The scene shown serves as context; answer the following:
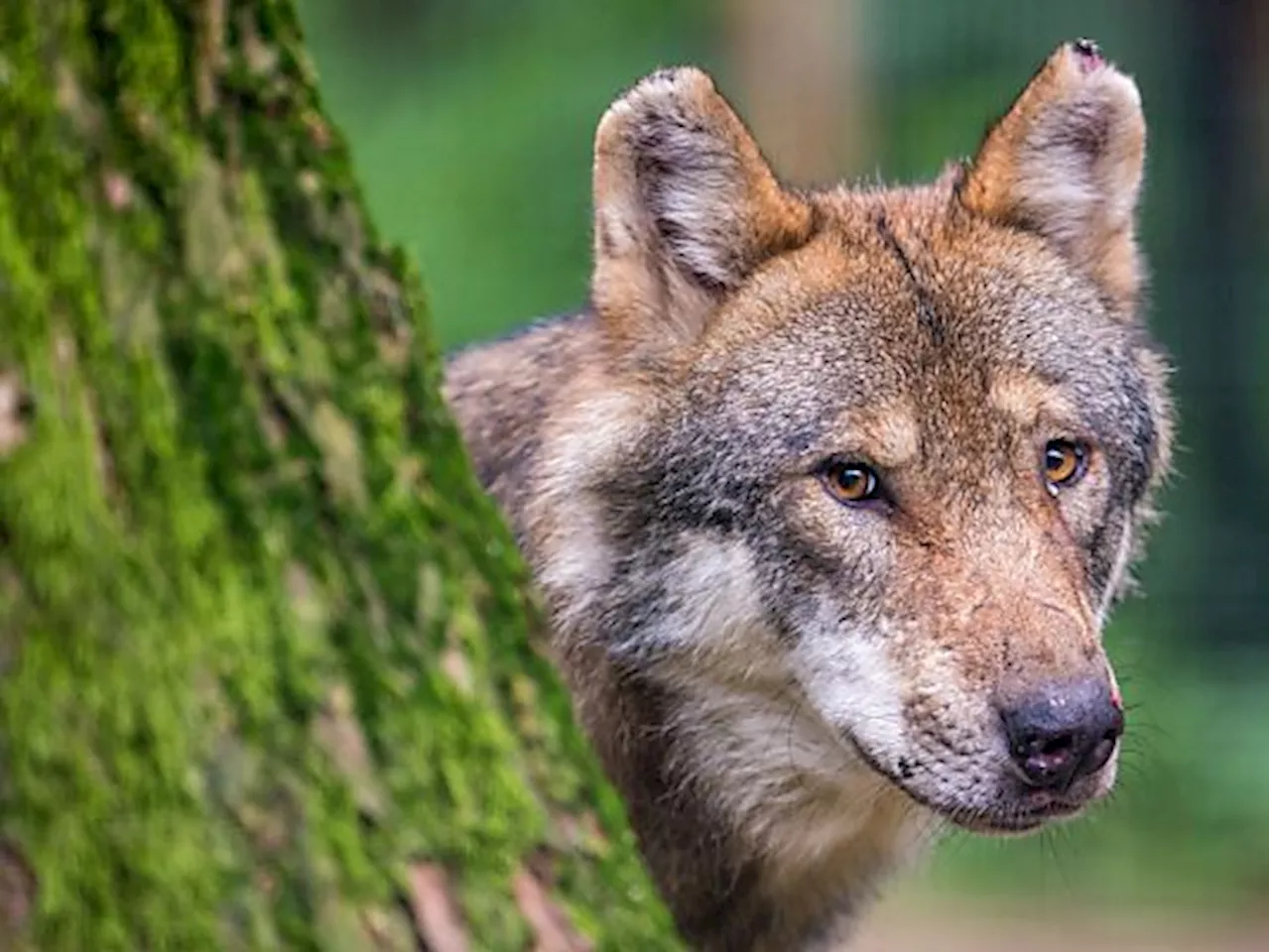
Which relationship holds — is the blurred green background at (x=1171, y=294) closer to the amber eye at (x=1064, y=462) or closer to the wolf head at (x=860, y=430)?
the wolf head at (x=860, y=430)

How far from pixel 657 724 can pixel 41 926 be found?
247cm

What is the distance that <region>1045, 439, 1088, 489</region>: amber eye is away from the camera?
14.6ft

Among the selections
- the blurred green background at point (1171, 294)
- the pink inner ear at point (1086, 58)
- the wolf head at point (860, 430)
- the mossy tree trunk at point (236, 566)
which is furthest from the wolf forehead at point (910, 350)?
the blurred green background at point (1171, 294)

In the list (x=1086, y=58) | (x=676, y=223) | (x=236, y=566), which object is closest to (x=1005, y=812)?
(x=676, y=223)

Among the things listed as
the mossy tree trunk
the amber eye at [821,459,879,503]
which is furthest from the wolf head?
the mossy tree trunk

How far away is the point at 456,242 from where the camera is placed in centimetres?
1188

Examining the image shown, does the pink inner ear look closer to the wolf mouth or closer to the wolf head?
the wolf head

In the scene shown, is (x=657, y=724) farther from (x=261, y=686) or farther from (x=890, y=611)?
(x=261, y=686)

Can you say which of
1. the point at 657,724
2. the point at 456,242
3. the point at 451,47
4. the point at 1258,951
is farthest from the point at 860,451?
the point at 451,47

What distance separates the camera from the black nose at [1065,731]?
390 cm

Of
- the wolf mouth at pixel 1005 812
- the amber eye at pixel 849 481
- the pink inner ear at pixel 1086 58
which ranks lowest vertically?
the wolf mouth at pixel 1005 812

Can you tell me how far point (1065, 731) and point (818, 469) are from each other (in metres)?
0.78

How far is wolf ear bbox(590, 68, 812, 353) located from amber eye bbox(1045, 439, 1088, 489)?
68 cm

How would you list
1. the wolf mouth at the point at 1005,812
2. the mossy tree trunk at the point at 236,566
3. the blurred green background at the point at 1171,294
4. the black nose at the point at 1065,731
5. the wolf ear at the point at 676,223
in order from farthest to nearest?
the blurred green background at the point at 1171,294, the wolf ear at the point at 676,223, the wolf mouth at the point at 1005,812, the black nose at the point at 1065,731, the mossy tree trunk at the point at 236,566
